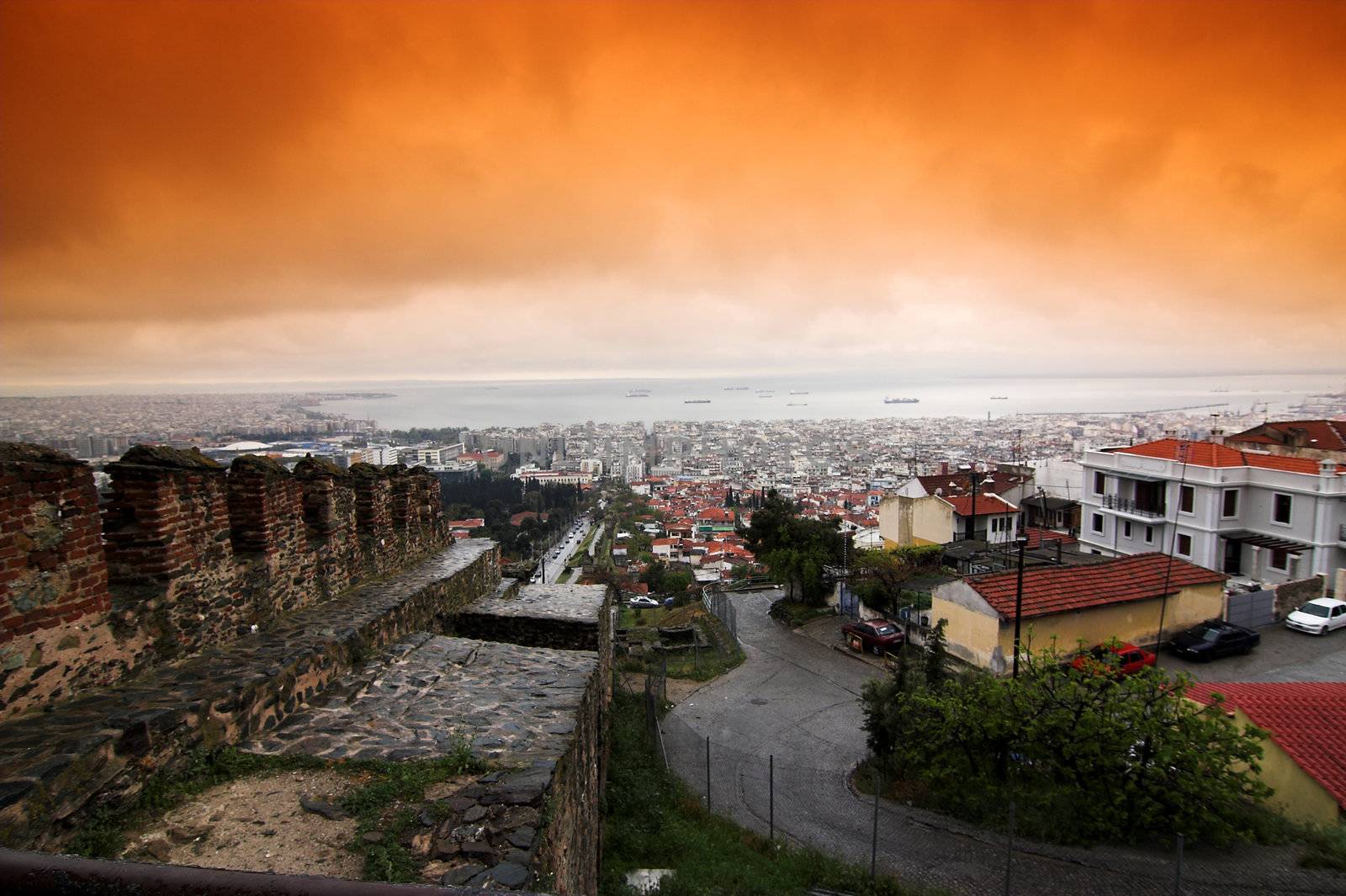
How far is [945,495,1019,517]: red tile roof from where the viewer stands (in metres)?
26.8

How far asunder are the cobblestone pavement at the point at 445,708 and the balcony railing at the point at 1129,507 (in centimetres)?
2599

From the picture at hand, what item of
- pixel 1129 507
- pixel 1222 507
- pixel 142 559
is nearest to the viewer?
pixel 142 559

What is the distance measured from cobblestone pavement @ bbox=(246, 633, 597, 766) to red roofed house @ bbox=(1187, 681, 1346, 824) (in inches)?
317

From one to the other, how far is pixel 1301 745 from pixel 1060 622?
20.7 feet

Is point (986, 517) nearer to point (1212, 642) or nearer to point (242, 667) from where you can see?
point (1212, 642)

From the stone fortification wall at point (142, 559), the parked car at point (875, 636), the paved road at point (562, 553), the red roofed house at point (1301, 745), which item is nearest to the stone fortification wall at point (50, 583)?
the stone fortification wall at point (142, 559)

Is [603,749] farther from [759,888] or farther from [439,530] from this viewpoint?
[439,530]

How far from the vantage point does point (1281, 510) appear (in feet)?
73.8

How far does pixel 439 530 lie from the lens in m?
10.8

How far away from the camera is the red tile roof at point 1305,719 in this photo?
805cm

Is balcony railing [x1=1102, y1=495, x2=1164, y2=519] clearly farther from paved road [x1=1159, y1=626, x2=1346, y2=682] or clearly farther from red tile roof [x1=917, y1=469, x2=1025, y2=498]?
paved road [x1=1159, y1=626, x2=1346, y2=682]

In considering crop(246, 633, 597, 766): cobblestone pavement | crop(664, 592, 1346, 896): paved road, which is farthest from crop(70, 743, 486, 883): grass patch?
crop(664, 592, 1346, 896): paved road

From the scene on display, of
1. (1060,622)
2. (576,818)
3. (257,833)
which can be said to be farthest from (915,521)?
(257,833)

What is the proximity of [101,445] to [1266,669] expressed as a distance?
20.2m
